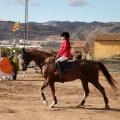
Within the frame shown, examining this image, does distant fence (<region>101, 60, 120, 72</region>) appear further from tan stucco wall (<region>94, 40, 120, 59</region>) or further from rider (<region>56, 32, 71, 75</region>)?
rider (<region>56, 32, 71, 75</region>)

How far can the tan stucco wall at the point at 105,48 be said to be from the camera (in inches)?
2329

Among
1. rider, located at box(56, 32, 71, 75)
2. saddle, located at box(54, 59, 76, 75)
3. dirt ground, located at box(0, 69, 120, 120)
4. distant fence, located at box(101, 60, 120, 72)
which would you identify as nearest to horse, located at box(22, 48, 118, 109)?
saddle, located at box(54, 59, 76, 75)

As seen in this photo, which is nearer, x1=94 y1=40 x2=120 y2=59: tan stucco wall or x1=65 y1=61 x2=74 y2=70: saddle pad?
x1=65 y1=61 x2=74 y2=70: saddle pad

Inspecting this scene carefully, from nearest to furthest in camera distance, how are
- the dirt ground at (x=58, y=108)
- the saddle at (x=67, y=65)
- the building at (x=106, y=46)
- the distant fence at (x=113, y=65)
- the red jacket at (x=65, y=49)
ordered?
the dirt ground at (x=58, y=108)
the red jacket at (x=65, y=49)
the saddle at (x=67, y=65)
the distant fence at (x=113, y=65)
the building at (x=106, y=46)

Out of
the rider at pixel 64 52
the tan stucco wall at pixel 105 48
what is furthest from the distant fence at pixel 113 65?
the rider at pixel 64 52

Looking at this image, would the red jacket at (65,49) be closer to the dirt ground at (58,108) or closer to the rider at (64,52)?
the rider at (64,52)

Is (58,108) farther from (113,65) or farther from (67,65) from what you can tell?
(113,65)

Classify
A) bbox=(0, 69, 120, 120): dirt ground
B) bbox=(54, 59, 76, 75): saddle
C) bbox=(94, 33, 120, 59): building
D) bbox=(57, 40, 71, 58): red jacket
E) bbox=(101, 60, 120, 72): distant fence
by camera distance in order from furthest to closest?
bbox=(94, 33, 120, 59): building → bbox=(101, 60, 120, 72): distant fence → bbox=(54, 59, 76, 75): saddle → bbox=(57, 40, 71, 58): red jacket → bbox=(0, 69, 120, 120): dirt ground

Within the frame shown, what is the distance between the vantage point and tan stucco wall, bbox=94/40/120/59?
59.2 metres

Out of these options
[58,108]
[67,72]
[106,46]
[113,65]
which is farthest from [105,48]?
[58,108]

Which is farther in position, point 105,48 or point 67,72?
point 105,48

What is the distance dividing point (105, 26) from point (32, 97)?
580ft

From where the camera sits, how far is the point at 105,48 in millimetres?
59688

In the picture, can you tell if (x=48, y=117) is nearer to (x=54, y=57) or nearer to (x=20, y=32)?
(x=54, y=57)
